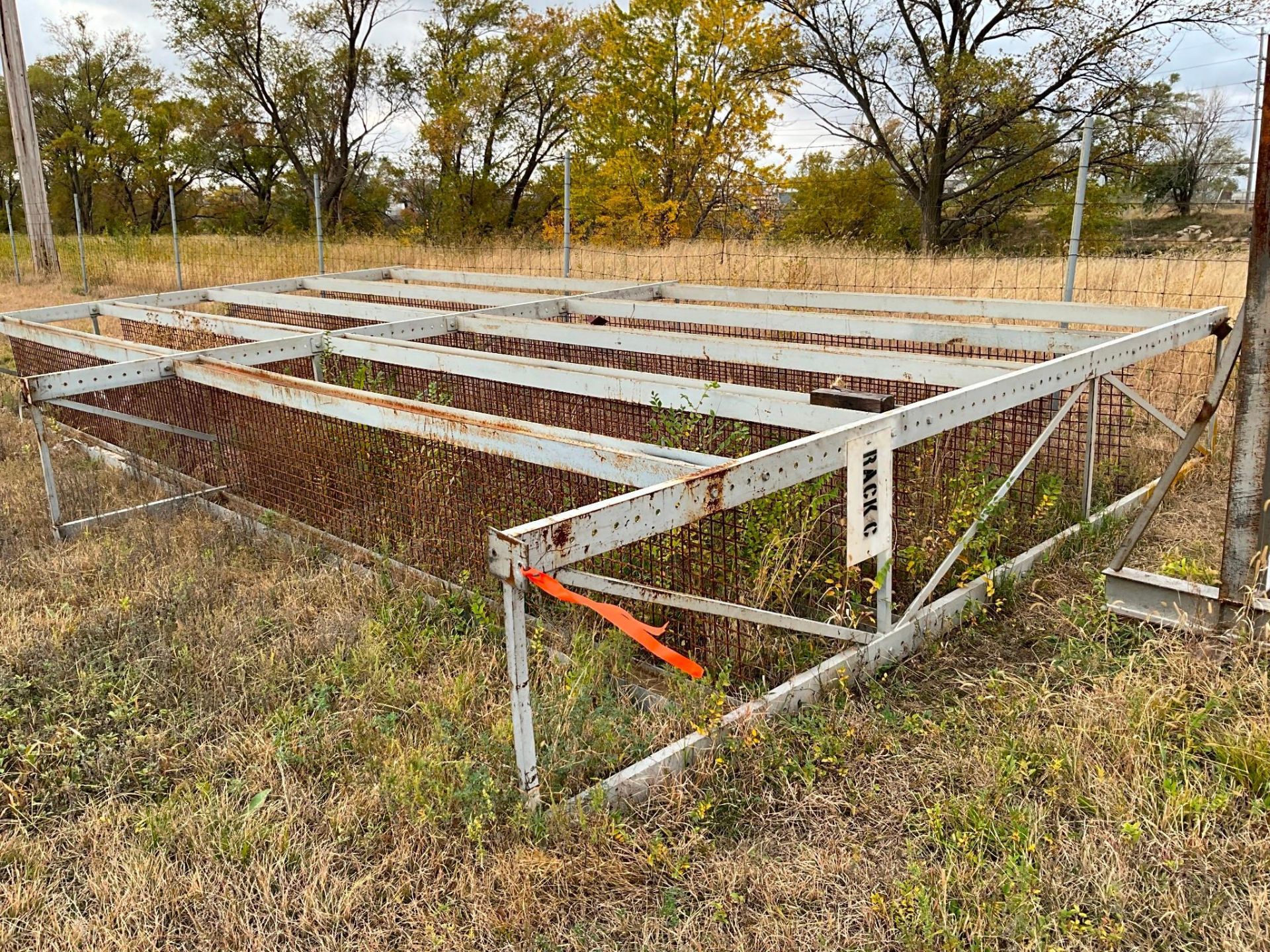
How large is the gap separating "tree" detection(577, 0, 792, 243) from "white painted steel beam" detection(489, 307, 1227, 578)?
736 inches

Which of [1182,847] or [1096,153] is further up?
[1096,153]

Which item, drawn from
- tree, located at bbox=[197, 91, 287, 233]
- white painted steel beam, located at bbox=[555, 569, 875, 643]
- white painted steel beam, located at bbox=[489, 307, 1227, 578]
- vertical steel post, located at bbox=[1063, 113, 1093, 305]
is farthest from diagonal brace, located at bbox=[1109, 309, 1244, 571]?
tree, located at bbox=[197, 91, 287, 233]

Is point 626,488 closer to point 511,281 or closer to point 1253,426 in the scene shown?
point 1253,426

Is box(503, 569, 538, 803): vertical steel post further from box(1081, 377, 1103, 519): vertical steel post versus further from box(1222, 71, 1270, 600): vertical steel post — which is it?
box(1081, 377, 1103, 519): vertical steel post

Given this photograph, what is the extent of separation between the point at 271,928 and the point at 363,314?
15.7 ft

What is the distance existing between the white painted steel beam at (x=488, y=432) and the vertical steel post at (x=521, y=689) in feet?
2.15

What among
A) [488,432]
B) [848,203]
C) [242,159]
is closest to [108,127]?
[242,159]

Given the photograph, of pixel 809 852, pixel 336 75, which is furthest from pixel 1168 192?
pixel 809 852

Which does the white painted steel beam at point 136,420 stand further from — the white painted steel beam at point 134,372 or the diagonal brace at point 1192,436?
the diagonal brace at point 1192,436

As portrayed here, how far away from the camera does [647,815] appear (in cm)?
237

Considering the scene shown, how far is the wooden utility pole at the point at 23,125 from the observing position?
14.9 metres

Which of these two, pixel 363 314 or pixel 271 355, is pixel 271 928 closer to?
pixel 271 355

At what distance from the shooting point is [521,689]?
221 centimetres

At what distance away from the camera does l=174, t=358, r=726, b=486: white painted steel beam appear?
2697 mm
